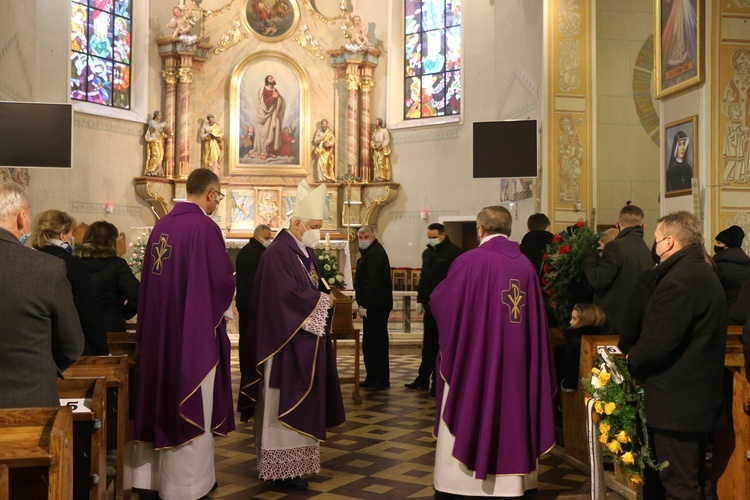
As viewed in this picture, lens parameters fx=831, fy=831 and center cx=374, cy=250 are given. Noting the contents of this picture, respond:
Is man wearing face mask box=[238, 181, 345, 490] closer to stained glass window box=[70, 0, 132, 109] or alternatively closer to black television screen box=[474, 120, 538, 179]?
black television screen box=[474, 120, 538, 179]

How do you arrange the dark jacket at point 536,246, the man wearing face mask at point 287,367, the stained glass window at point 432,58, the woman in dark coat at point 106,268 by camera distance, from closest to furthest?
1. the man wearing face mask at point 287,367
2. the woman in dark coat at point 106,268
3. the dark jacket at point 536,246
4. the stained glass window at point 432,58

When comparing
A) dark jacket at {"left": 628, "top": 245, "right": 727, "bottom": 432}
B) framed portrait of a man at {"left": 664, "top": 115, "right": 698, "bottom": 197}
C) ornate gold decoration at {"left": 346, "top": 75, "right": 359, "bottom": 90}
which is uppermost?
ornate gold decoration at {"left": 346, "top": 75, "right": 359, "bottom": 90}

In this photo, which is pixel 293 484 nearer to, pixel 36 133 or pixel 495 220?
pixel 495 220

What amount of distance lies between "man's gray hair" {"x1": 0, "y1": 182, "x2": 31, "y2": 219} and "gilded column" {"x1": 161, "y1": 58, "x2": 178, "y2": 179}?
52.4ft

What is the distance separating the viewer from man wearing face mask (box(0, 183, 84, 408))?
3072mm

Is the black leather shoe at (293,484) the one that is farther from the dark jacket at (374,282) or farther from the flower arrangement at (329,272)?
the flower arrangement at (329,272)

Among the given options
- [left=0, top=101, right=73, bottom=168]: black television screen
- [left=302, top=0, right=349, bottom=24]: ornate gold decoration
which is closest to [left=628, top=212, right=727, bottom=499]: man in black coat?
[left=0, top=101, right=73, bottom=168]: black television screen

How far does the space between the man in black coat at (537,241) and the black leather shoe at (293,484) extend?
3.45 meters

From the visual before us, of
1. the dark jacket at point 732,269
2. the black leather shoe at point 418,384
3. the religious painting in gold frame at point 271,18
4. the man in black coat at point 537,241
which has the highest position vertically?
the religious painting in gold frame at point 271,18

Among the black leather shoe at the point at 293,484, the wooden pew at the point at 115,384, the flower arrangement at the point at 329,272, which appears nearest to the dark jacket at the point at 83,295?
the wooden pew at the point at 115,384

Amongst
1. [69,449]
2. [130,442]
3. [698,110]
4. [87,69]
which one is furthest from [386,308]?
[87,69]

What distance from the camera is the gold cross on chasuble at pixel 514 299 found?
4836mm

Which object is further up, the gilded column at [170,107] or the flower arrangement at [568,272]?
the gilded column at [170,107]

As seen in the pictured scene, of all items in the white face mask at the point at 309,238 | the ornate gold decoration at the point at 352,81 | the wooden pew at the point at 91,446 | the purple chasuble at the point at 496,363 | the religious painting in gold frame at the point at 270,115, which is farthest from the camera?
the religious painting in gold frame at the point at 270,115
